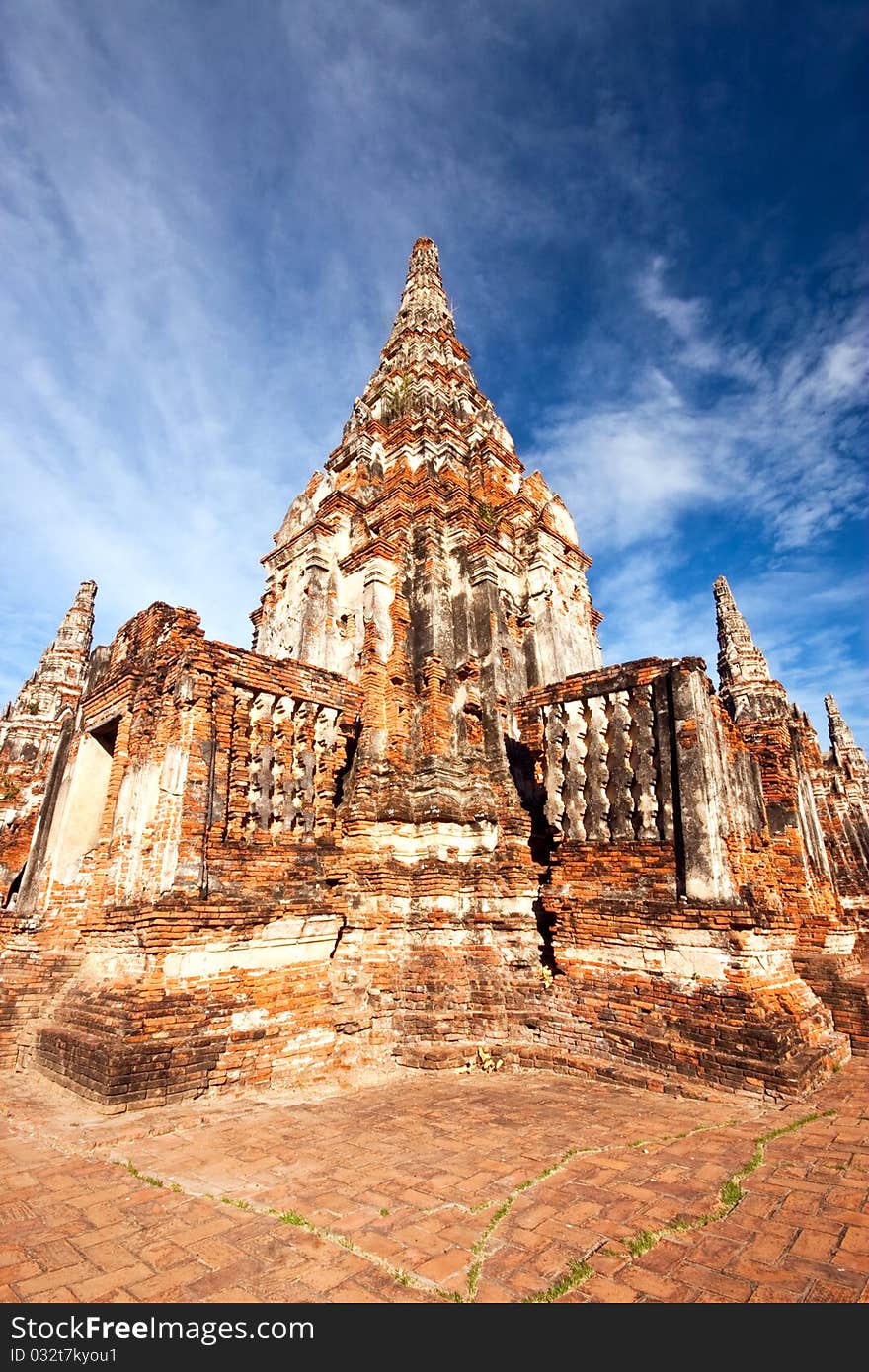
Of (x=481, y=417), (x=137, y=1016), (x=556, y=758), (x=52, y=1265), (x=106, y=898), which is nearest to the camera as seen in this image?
(x=52, y=1265)

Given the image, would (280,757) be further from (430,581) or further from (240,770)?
(430,581)

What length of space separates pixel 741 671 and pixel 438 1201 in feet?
77.9

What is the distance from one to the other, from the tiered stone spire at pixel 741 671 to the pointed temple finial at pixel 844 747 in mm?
3048

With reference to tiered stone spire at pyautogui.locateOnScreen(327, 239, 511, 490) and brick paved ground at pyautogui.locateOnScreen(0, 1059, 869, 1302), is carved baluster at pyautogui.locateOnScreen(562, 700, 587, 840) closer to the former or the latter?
brick paved ground at pyautogui.locateOnScreen(0, 1059, 869, 1302)

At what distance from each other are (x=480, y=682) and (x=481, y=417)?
27.5 feet

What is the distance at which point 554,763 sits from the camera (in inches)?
389

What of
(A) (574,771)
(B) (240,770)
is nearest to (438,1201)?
(B) (240,770)

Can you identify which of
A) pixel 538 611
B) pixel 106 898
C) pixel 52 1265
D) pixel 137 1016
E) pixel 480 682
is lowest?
pixel 52 1265

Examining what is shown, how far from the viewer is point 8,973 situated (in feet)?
29.1

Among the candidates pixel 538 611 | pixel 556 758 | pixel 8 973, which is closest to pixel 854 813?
pixel 538 611

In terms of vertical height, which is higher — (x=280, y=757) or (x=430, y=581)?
(x=430, y=581)

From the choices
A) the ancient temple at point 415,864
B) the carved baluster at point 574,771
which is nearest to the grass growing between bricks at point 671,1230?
the ancient temple at point 415,864

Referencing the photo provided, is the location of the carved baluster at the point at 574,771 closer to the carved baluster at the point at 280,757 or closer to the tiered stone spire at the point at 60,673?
the carved baluster at the point at 280,757
